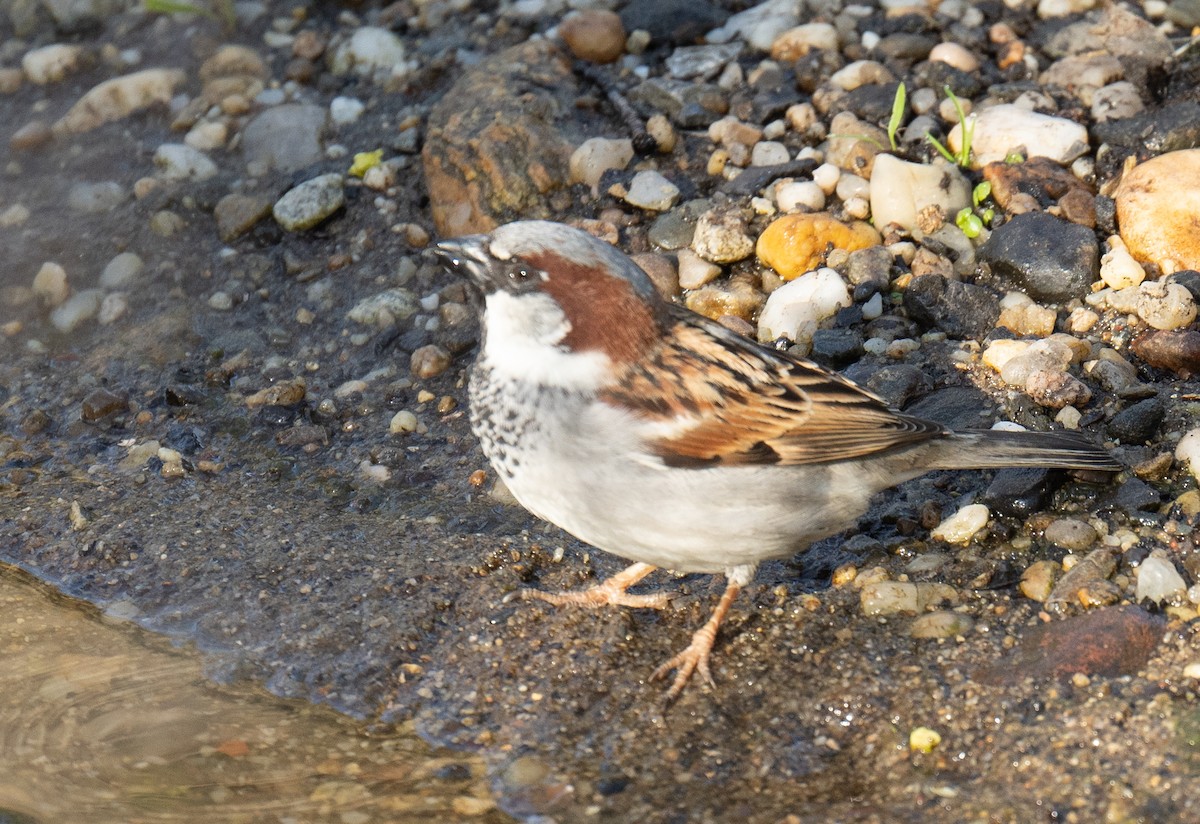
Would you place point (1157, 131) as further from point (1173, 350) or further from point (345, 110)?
point (345, 110)

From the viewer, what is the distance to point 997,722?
363cm

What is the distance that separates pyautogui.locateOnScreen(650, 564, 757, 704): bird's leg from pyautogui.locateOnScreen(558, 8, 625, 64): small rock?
10.6 feet

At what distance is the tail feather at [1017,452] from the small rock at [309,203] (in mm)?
3143

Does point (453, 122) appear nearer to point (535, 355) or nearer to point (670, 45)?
point (670, 45)

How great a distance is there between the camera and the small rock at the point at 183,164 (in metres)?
6.53

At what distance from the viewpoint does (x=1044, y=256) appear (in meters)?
5.29

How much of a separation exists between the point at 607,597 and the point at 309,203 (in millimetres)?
2717

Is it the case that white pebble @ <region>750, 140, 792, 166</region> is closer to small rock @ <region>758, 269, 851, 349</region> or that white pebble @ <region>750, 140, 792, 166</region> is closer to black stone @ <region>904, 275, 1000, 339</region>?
small rock @ <region>758, 269, 851, 349</region>

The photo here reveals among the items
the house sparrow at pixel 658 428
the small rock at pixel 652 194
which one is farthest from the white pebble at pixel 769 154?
the house sparrow at pixel 658 428

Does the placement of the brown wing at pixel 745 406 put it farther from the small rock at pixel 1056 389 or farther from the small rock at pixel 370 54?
the small rock at pixel 370 54

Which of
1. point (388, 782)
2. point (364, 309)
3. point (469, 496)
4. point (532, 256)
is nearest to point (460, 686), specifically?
point (388, 782)

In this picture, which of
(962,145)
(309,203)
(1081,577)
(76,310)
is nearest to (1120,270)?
(962,145)

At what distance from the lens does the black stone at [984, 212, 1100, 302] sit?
5.24 m

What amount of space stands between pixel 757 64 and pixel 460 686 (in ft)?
11.9
